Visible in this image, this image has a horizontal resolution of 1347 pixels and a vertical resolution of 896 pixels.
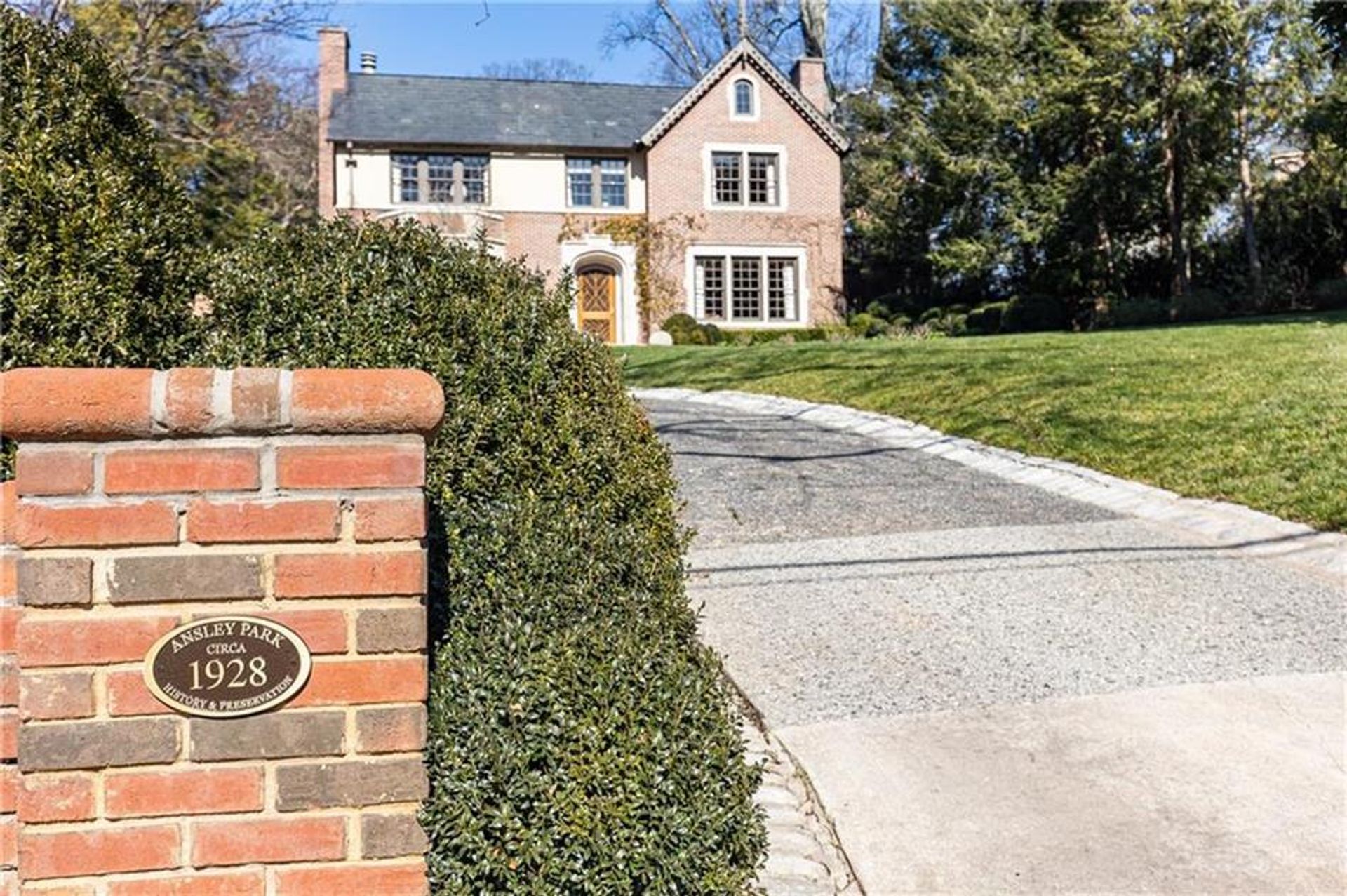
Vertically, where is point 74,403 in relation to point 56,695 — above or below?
above

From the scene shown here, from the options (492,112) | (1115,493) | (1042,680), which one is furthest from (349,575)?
(492,112)

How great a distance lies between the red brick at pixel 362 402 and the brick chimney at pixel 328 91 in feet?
80.6

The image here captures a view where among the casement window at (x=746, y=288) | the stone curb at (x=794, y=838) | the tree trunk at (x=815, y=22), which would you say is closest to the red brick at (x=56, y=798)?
the stone curb at (x=794, y=838)

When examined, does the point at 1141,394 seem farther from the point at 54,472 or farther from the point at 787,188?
the point at 787,188

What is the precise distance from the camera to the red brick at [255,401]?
1922 mm

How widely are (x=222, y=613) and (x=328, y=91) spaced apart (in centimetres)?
2628

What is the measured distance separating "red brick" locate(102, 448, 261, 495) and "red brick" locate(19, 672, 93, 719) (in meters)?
0.36

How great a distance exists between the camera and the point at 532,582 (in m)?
2.72

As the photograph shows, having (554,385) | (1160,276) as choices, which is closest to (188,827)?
(554,385)

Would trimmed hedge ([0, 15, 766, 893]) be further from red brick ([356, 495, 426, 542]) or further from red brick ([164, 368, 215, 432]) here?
red brick ([164, 368, 215, 432])

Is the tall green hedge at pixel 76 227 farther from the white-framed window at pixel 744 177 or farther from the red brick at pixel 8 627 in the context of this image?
the white-framed window at pixel 744 177

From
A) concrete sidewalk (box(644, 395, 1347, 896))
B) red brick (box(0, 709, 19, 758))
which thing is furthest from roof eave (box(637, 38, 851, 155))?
red brick (box(0, 709, 19, 758))

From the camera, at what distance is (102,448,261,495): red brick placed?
6.23 feet

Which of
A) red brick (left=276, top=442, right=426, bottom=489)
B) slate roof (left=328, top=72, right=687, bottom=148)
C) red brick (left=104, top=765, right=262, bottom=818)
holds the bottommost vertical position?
red brick (left=104, top=765, right=262, bottom=818)
